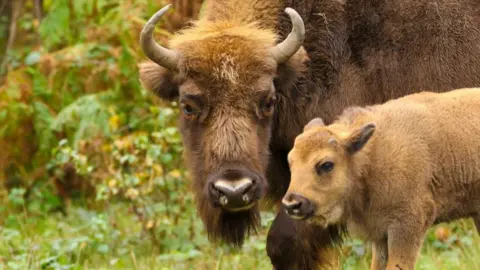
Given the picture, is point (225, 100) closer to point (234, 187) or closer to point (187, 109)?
point (187, 109)

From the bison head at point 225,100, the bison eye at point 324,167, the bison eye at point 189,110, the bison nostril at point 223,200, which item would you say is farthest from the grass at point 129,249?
the bison eye at point 324,167

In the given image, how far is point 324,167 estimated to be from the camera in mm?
6207

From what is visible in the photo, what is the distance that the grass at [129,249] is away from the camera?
895 cm

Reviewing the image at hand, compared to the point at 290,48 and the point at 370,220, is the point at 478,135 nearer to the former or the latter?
the point at 370,220

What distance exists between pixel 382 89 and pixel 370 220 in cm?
182

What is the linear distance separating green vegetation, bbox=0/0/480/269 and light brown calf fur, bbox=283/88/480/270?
204 centimetres

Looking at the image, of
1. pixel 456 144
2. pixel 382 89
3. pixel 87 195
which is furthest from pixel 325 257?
pixel 87 195

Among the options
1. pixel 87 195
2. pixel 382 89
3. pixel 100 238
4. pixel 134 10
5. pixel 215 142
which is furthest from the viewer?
pixel 87 195

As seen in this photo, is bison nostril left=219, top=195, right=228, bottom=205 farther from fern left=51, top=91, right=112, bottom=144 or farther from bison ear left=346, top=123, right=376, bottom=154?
fern left=51, top=91, right=112, bottom=144

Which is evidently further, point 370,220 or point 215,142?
point 215,142

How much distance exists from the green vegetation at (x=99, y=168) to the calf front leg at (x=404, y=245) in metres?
2.18

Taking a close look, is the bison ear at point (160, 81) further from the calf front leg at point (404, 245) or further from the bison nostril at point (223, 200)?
the calf front leg at point (404, 245)

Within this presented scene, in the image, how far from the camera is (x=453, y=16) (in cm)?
815

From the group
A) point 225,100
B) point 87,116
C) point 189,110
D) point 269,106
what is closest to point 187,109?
point 189,110
